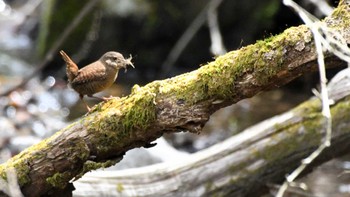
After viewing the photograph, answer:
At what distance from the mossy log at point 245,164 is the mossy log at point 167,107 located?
96 centimetres

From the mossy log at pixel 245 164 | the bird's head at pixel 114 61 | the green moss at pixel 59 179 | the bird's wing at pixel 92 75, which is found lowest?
the green moss at pixel 59 179

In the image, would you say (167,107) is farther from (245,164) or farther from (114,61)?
(245,164)

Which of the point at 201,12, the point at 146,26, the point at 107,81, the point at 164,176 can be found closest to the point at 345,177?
the point at 164,176

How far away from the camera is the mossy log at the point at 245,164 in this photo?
15.9 feet

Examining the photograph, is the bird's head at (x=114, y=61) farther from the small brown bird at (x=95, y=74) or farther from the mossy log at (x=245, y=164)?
the mossy log at (x=245, y=164)

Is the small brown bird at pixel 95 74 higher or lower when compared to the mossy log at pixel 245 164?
higher

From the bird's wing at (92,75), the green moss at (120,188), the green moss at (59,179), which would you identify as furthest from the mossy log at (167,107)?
the green moss at (120,188)

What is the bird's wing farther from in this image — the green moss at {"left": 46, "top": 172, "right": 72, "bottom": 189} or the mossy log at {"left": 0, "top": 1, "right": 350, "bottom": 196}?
the green moss at {"left": 46, "top": 172, "right": 72, "bottom": 189}

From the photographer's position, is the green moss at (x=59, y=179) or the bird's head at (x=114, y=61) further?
the bird's head at (x=114, y=61)

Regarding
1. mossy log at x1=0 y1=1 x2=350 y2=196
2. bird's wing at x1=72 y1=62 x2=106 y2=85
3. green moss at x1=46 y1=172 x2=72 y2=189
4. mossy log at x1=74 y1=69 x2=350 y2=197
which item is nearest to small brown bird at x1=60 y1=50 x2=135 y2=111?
bird's wing at x1=72 y1=62 x2=106 y2=85

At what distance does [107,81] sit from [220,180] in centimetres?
122

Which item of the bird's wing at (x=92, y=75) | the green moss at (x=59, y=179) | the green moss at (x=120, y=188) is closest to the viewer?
the green moss at (x=59, y=179)

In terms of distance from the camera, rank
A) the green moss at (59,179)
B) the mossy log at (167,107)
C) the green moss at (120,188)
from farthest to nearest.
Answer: the green moss at (120,188)
the green moss at (59,179)
the mossy log at (167,107)

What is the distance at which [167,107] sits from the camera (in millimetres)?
3605
